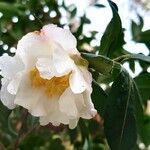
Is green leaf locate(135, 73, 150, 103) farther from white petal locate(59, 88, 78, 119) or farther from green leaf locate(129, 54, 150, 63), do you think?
white petal locate(59, 88, 78, 119)

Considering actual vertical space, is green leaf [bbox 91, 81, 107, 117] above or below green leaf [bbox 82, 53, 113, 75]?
below

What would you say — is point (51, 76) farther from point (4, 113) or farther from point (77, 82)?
point (4, 113)

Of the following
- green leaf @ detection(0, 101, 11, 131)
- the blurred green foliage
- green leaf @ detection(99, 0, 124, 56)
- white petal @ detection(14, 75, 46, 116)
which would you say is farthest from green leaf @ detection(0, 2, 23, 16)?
white petal @ detection(14, 75, 46, 116)

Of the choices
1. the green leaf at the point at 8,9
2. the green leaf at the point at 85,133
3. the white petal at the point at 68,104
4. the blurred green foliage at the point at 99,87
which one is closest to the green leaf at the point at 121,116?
the blurred green foliage at the point at 99,87

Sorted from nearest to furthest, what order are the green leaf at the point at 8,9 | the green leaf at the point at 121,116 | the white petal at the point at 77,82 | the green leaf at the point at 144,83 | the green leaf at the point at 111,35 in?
the white petal at the point at 77,82
the green leaf at the point at 121,116
the green leaf at the point at 111,35
the green leaf at the point at 144,83
the green leaf at the point at 8,9

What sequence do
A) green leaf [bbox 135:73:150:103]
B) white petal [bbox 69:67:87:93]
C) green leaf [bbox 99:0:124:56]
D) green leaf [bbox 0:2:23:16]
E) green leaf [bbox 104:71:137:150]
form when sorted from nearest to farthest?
white petal [bbox 69:67:87:93]
green leaf [bbox 104:71:137:150]
green leaf [bbox 99:0:124:56]
green leaf [bbox 135:73:150:103]
green leaf [bbox 0:2:23:16]

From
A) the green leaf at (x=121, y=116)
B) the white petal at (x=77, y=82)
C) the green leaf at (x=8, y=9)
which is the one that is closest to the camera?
the white petal at (x=77, y=82)

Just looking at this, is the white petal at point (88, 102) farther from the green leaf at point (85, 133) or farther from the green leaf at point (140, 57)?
the green leaf at point (85, 133)

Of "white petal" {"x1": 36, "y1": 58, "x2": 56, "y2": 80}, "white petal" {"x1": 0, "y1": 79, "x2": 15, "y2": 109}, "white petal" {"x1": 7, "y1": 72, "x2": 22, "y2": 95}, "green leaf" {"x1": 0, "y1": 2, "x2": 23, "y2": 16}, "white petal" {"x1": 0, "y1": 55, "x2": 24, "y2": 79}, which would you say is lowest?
"green leaf" {"x1": 0, "y1": 2, "x2": 23, "y2": 16}

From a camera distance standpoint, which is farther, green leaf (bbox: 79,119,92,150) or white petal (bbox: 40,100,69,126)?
green leaf (bbox: 79,119,92,150)
